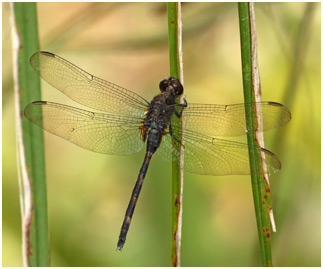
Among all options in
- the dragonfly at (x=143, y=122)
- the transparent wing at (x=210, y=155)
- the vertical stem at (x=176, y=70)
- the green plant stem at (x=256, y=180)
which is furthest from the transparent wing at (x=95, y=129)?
the green plant stem at (x=256, y=180)

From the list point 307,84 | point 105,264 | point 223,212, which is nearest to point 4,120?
point 105,264

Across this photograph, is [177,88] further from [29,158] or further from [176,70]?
[29,158]

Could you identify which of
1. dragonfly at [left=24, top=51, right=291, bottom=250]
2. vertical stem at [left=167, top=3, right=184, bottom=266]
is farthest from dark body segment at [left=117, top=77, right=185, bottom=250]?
vertical stem at [left=167, top=3, right=184, bottom=266]

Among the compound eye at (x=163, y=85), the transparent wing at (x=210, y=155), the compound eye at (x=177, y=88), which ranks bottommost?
the transparent wing at (x=210, y=155)

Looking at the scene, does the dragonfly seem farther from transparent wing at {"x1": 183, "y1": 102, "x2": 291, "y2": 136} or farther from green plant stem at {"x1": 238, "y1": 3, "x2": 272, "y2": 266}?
green plant stem at {"x1": 238, "y1": 3, "x2": 272, "y2": 266}

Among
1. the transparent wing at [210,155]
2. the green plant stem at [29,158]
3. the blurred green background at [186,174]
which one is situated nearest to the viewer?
the green plant stem at [29,158]

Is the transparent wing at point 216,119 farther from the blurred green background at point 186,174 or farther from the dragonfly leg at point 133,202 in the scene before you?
the dragonfly leg at point 133,202

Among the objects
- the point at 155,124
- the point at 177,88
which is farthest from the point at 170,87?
the point at 155,124

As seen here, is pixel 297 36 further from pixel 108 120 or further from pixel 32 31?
pixel 32 31
